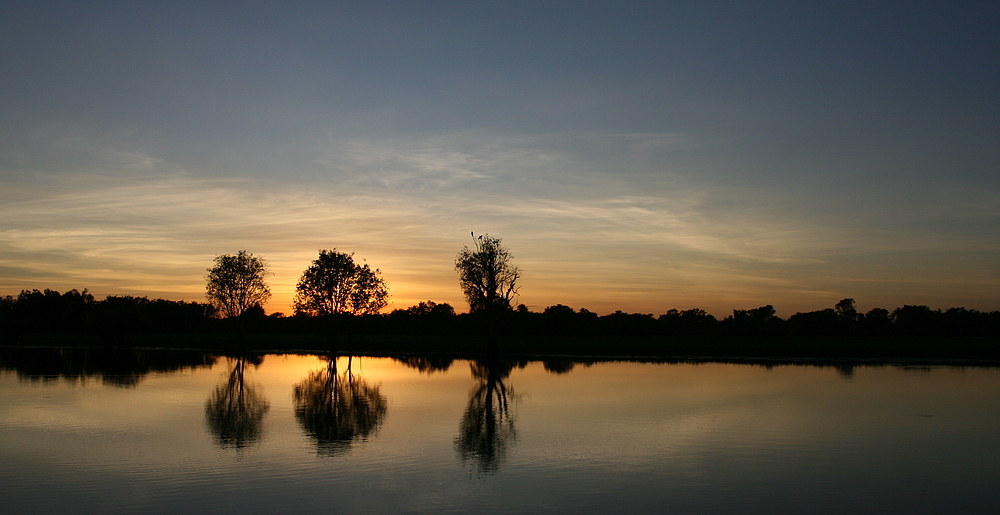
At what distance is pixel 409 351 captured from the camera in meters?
66.8

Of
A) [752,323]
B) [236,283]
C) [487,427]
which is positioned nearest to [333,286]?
[236,283]

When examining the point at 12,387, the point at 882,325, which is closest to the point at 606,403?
the point at 12,387

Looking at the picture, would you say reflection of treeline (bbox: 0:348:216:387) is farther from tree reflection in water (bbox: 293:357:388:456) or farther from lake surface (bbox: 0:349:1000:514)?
tree reflection in water (bbox: 293:357:388:456)

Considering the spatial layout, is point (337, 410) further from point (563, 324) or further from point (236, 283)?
point (563, 324)

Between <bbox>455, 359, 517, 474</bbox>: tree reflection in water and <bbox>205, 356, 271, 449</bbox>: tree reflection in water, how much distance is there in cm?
517

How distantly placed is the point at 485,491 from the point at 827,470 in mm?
7185

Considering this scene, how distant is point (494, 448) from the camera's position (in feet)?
53.4

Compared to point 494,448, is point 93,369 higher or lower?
higher

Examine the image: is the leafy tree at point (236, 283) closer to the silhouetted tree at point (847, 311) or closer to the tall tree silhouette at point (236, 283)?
the tall tree silhouette at point (236, 283)

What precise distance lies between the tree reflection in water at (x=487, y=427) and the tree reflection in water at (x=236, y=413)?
204 inches

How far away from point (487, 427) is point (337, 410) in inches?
227

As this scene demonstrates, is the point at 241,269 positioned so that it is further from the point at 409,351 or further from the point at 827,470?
the point at 827,470

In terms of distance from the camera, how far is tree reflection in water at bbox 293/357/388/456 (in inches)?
680

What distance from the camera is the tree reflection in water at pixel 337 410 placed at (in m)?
17.3
